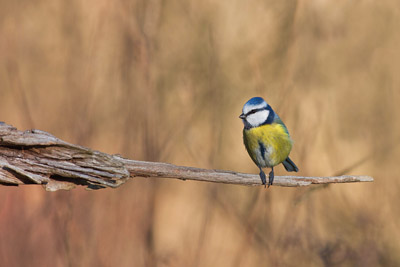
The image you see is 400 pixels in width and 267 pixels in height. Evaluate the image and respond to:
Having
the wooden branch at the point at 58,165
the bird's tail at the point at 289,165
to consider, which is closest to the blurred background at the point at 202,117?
the bird's tail at the point at 289,165

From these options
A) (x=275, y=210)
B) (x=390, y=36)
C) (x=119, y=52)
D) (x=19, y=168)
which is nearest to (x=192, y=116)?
(x=119, y=52)

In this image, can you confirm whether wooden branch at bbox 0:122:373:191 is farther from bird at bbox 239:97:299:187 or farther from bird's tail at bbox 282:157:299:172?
bird's tail at bbox 282:157:299:172

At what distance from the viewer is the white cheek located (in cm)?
163

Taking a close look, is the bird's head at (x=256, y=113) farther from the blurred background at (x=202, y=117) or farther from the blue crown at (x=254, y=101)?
the blurred background at (x=202, y=117)

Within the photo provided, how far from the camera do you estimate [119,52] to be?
6.24 feet

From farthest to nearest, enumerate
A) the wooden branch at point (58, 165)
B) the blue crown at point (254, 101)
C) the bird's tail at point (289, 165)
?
the bird's tail at point (289, 165)
the blue crown at point (254, 101)
the wooden branch at point (58, 165)

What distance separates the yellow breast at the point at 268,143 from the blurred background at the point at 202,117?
164 millimetres

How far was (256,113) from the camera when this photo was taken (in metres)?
1.62

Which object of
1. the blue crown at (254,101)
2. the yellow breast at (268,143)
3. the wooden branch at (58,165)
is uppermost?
the blue crown at (254,101)

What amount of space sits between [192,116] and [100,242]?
64cm

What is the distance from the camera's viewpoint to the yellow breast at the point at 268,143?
1603 mm

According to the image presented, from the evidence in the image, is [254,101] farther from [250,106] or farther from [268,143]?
[268,143]

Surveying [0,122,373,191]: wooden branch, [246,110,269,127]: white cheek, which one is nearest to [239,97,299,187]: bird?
[246,110,269,127]: white cheek

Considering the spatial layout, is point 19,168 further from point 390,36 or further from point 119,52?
point 390,36
